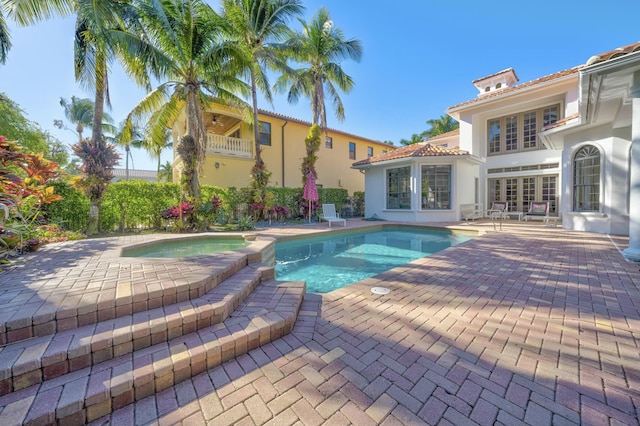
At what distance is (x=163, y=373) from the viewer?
201 cm

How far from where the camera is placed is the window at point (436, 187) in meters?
14.1

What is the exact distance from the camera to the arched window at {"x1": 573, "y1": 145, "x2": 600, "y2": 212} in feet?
30.0

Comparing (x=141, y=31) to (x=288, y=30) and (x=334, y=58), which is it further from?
(x=334, y=58)

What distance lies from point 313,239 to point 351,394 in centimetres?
855

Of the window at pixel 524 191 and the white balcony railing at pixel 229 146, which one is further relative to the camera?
the white balcony railing at pixel 229 146

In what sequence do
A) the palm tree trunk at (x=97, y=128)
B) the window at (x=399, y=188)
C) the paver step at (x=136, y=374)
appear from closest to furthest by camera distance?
the paver step at (x=136, y=374) < the palm tree trunk at (x=97, y=128) < the window at (x=399, y=188)

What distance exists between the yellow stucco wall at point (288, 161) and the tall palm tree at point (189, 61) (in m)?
2.94

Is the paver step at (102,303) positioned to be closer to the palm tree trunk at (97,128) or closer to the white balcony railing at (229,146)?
the palm tree trunk at (97,128)

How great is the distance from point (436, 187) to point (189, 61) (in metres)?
13.1

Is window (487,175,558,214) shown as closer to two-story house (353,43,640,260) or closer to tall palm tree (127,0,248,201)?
two-story house (353,43,640,260)

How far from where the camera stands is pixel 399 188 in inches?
601

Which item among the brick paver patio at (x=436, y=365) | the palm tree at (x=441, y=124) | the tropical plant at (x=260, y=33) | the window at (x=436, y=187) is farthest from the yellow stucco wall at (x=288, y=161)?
the brick paver patio at (x=436, y=365)

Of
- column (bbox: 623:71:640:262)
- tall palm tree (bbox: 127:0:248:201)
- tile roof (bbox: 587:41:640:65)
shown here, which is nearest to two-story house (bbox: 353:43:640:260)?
column (bbox: 623:71:640:262)

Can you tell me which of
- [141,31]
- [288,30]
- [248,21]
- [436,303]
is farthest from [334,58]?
[436,303]
